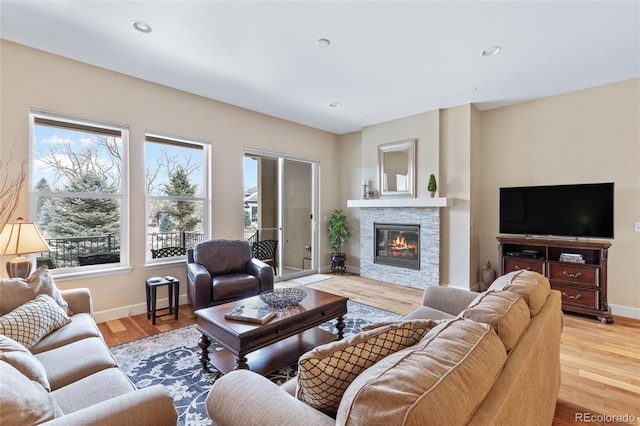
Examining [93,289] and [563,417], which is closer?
[563,417]

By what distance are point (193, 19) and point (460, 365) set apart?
298cm

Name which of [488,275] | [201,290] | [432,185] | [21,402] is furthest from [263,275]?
[488,275]

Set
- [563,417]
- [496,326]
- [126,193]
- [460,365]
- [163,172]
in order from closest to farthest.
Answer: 1. [460,365]
2. [496,326]
3. [563,417]
4. [126,193]
5. [163,172]

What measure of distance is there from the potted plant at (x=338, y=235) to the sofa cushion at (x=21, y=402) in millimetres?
5055

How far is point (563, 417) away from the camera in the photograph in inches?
73.9

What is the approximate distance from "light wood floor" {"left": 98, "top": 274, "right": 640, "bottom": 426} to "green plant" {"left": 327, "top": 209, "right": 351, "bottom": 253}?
1702 mm

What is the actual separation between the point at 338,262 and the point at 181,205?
3102mm

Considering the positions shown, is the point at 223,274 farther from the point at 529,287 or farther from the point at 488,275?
the point at 488,275

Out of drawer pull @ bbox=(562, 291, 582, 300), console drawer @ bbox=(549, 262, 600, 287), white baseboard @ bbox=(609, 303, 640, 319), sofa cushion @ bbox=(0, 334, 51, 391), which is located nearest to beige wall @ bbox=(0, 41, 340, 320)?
sofa cushion @ bbox=(0, 334, 51, 391)

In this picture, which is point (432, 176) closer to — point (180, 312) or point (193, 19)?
point (193, 19)

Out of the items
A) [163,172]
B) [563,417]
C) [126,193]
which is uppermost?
[163,172]

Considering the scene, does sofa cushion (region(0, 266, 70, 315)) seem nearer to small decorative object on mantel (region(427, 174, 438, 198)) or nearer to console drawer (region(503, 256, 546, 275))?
small decorative object on mantel (region(427, 174, 438, 198))

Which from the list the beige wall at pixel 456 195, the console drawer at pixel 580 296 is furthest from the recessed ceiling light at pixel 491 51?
the console drawer at pixel 580 296

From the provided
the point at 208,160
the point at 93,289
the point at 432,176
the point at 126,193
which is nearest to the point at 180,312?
the point at 93,289
